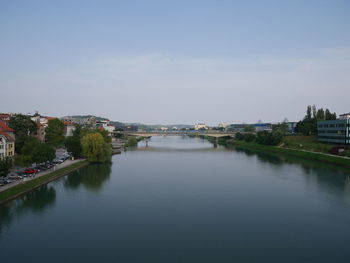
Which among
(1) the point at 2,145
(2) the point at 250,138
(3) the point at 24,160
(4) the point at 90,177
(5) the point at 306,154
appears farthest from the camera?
(2) the point at 250,138

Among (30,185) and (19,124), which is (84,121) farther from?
(30,185)

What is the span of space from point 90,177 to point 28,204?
7.14 m

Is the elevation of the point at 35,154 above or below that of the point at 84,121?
below

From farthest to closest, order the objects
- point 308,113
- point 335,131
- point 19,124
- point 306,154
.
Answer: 1. point 308,113
2. point 335,131
3. point 306,154
4. point 19,124

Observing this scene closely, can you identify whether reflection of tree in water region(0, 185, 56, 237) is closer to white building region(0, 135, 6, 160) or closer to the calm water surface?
the calm water surface

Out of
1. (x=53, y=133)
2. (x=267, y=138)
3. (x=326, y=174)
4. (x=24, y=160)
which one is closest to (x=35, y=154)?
(x=24, y=160)

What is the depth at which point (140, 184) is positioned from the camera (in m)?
18.9

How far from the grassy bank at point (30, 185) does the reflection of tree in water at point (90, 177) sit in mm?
600

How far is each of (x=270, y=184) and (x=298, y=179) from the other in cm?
267

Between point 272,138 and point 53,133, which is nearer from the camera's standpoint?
point 53,133

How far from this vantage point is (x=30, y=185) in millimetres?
15906

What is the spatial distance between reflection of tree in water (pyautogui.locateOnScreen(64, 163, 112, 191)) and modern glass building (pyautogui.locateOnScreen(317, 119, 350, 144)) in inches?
933

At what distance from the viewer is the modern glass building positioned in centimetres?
3178

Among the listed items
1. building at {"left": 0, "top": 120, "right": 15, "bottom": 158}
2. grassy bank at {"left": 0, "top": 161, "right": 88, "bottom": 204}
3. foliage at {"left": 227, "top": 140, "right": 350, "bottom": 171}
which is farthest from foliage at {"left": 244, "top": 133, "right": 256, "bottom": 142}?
building at {"left": 0, "top": 120, "right": 15, "bottom": 158}
